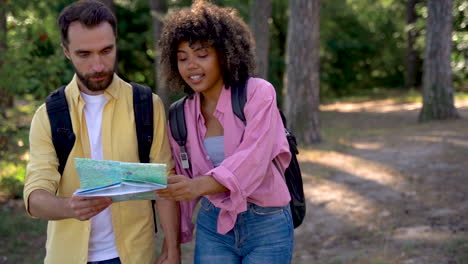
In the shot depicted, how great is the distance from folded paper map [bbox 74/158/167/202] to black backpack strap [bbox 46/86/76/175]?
1.46 feet

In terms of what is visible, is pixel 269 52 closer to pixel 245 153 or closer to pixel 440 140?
pixel 440 140

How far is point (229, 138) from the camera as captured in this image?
2752 mm

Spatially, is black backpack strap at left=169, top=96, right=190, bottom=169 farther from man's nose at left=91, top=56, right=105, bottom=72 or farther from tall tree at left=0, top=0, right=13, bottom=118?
tall tree at left=0, top=0, right=13, bottom=118

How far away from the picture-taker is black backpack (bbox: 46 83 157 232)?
263cm

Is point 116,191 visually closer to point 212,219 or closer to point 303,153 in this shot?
point 212,219

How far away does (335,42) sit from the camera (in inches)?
1046

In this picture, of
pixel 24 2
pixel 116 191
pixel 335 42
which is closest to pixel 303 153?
pixel 24 2

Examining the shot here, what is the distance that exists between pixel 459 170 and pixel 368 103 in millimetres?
A: 15393

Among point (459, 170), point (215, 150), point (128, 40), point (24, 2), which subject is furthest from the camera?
point (128, 40)

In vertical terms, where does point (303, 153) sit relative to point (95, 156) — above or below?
below

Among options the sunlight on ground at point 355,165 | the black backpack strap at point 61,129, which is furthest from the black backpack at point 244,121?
the sunlight on ground at point 355,165

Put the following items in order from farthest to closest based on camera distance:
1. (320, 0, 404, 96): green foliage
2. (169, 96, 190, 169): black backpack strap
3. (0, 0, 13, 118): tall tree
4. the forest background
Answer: (320, 0, 404, 96): green foliage < the forest background < (0, 0, 13, 118): tall tree < (169, 96, 190, 169): black backpack strap

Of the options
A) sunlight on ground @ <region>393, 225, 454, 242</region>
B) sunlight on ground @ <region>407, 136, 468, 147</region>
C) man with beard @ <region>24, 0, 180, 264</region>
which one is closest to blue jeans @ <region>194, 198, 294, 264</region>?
man with beard @ <region>24, 0, 180, 264</region>

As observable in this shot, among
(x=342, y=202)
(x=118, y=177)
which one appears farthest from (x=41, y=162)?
(x=342, y=202)
